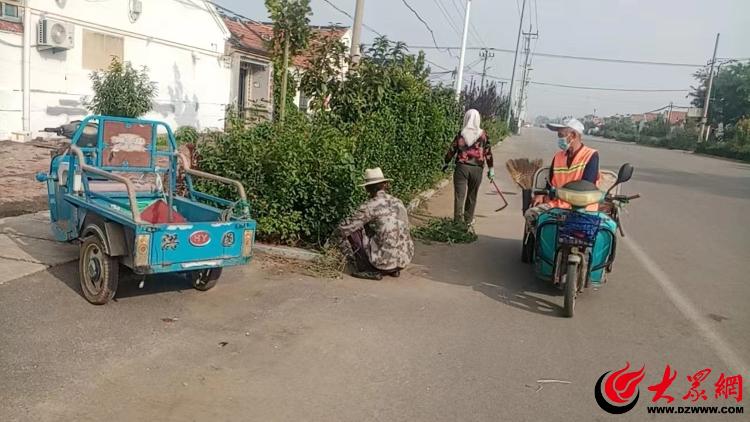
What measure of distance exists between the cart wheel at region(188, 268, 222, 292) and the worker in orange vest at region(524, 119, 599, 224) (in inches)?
128

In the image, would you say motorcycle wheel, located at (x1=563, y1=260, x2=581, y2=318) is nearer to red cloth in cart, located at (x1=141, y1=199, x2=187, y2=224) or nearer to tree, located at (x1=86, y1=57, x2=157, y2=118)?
red cloth in cart, located at (x1=141, y1=199, x2=187, y2=224)

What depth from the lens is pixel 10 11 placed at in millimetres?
13352

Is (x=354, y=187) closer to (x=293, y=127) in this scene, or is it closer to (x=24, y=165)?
(x=293, y=127)

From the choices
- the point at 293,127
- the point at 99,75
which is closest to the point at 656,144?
the point at 99,75

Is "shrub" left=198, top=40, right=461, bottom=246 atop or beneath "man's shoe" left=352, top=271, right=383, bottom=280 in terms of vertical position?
atop

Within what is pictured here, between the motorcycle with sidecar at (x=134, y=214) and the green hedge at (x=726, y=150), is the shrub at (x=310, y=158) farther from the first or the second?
the green hedge at (x=726, y=150)

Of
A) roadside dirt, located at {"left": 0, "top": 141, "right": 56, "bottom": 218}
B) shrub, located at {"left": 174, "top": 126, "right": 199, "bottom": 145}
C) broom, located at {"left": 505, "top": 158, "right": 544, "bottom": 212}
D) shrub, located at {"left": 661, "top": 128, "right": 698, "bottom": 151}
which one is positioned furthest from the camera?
shrub, located at {"left": 661, "top": 128, "right": 698, "bottom": 151}

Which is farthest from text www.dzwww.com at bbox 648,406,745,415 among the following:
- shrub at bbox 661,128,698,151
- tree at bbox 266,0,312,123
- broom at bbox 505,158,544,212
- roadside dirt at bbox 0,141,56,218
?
shrub at bbox 661,128,698,151

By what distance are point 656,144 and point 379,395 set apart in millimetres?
69646

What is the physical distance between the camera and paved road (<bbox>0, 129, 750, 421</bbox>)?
3.60 metres

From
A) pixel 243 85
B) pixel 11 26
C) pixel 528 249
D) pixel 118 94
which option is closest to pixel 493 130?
pixel 243 85

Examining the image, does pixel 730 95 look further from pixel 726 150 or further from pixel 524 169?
pixel 524 169

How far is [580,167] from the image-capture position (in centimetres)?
617

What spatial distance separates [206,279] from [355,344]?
1.67 meters
